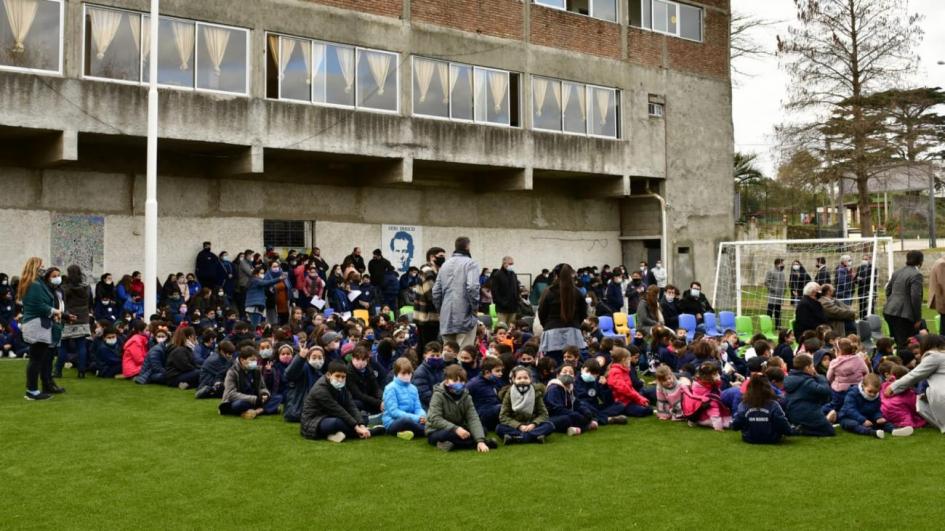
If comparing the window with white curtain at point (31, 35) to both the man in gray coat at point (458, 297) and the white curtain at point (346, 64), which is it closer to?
the white curtain at point (346, 64)

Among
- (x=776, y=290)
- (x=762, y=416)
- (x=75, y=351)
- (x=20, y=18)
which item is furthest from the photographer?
(x=776, y=290)

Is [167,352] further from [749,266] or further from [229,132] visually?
[749,266]

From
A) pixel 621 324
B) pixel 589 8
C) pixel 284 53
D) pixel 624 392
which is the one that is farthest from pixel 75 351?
pixel 589 8

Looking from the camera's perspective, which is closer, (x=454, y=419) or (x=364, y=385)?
(x=454, y=419)

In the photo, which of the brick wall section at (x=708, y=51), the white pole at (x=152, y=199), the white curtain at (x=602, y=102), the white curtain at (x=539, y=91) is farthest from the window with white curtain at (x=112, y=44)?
the brick wall section at (x=708, y=51)

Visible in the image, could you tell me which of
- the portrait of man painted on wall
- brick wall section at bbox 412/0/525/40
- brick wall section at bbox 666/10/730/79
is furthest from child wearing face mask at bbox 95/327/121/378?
brick wall section at bbox 666/10/730/79

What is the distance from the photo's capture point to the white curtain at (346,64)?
23703mm

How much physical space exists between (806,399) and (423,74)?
16.8 meters

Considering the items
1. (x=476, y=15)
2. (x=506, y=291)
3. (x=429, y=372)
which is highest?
(x=476, y=15)

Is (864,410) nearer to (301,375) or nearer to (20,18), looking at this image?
(301,375)

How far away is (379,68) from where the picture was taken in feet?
79.8

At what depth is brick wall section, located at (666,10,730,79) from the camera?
31.8 meters

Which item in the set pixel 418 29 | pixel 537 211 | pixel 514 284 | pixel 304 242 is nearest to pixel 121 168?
pixel 304 242

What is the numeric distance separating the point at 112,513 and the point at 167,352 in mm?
8038
